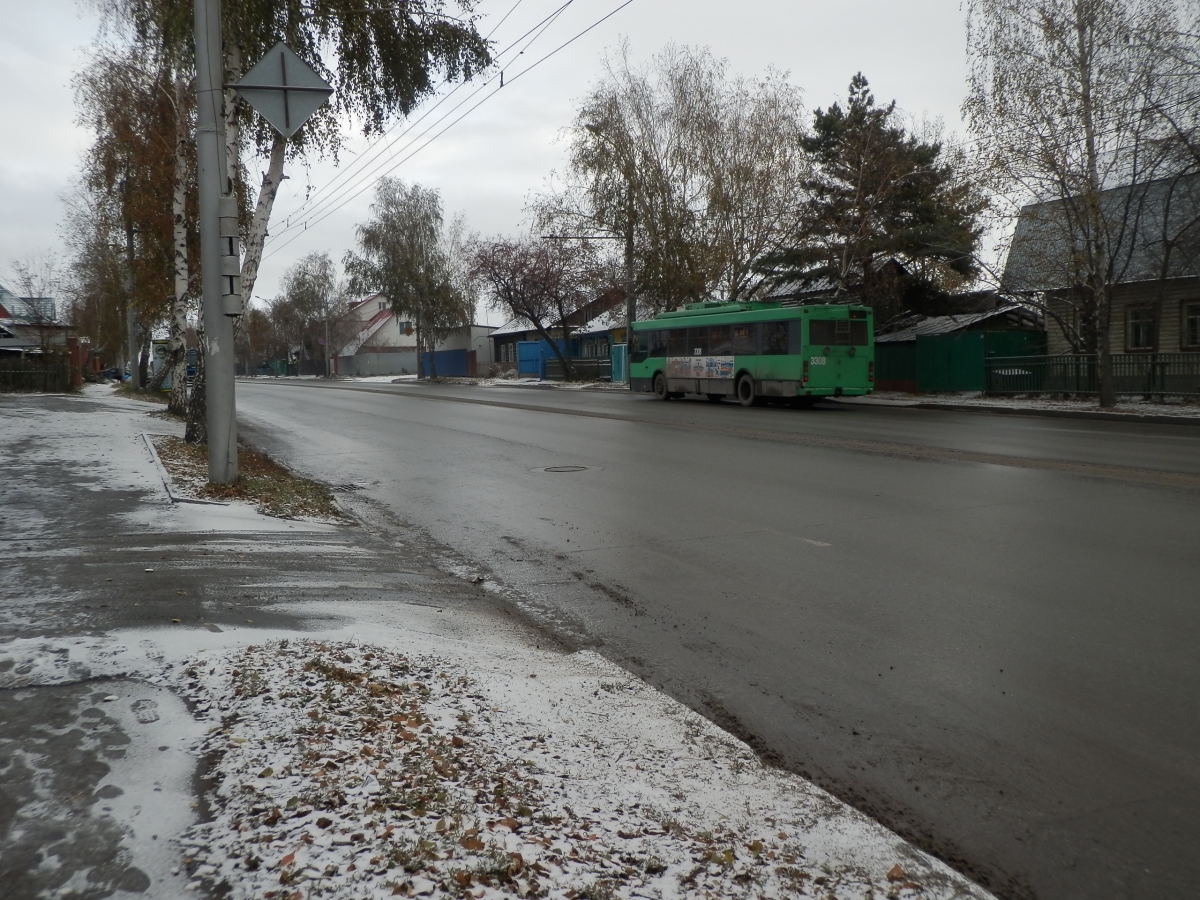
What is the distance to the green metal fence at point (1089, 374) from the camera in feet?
78.1

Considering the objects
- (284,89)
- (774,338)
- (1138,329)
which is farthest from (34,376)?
(1138,329)

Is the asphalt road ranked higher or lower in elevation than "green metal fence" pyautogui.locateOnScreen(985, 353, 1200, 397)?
lower

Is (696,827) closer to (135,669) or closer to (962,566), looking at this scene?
(135,669)

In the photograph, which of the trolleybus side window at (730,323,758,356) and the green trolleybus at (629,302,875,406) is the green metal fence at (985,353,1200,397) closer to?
the green trolleybus at (629,302,875,406)

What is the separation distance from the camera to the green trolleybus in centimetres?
2547

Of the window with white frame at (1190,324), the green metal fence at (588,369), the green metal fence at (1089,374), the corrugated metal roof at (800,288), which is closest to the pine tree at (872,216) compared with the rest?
the corrugated metal roof at (800,288)

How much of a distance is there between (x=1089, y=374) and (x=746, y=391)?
9522mm

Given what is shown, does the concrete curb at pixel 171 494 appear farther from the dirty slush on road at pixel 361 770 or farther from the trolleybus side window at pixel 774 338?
the trolleybus side window at pixel 774 338

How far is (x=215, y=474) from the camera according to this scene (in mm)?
9805

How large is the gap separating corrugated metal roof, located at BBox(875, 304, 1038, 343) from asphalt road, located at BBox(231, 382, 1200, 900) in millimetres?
20740

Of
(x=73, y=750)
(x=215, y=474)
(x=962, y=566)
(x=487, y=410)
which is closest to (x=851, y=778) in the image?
(x=73, y=750)

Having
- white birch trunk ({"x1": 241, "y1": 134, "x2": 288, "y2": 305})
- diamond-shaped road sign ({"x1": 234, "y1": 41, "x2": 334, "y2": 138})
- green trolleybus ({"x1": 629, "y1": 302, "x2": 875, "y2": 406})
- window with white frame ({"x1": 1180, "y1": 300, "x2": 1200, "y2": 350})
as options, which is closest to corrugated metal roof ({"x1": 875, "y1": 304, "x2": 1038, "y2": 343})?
window with white frame ({"x1": 1180, "y1": 300, "x2": 1200, "y2": 350})

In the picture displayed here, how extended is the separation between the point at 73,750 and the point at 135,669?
0.84 m

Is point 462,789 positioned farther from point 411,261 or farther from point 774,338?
point 411,261
